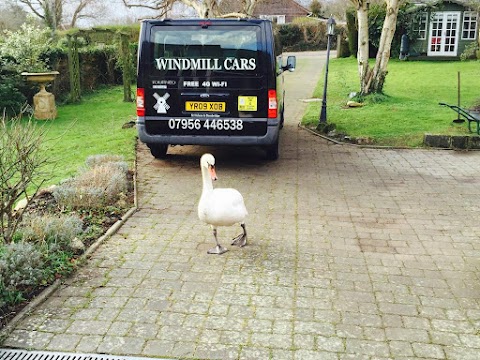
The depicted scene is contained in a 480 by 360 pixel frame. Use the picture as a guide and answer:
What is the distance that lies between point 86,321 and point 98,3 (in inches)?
1942

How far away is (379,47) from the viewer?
16156 millimetres

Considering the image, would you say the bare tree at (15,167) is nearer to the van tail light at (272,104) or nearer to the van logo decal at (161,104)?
the van logo decal at (161,104)

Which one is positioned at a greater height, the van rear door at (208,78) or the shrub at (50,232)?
the van rear door at (208,78)

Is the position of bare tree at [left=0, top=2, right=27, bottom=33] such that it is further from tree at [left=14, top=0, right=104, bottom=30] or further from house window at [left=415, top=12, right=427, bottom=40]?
house window at [left=415, top=12, right=427, bottom=40]

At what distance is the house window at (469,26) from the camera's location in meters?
31.4

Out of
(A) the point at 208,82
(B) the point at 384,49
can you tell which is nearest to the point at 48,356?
(A) the point at 208,82

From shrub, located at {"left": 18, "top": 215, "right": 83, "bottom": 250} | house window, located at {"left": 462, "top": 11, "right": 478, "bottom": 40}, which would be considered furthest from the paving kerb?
house window, located at {"left": 462, "top": 11, "right": 478, "bottom": 40}

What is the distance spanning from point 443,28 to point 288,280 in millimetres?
31153

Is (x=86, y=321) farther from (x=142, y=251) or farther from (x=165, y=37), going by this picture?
(x=165, y=37)

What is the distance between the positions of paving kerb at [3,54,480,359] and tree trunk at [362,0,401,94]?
8.49 m

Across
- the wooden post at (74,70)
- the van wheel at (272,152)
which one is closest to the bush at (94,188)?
the van wheel at (272,152)

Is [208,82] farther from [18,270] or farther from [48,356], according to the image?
[48,356]

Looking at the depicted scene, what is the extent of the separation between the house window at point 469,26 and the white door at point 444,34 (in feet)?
1.39

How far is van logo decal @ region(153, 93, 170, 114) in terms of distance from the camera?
28.3 ft
